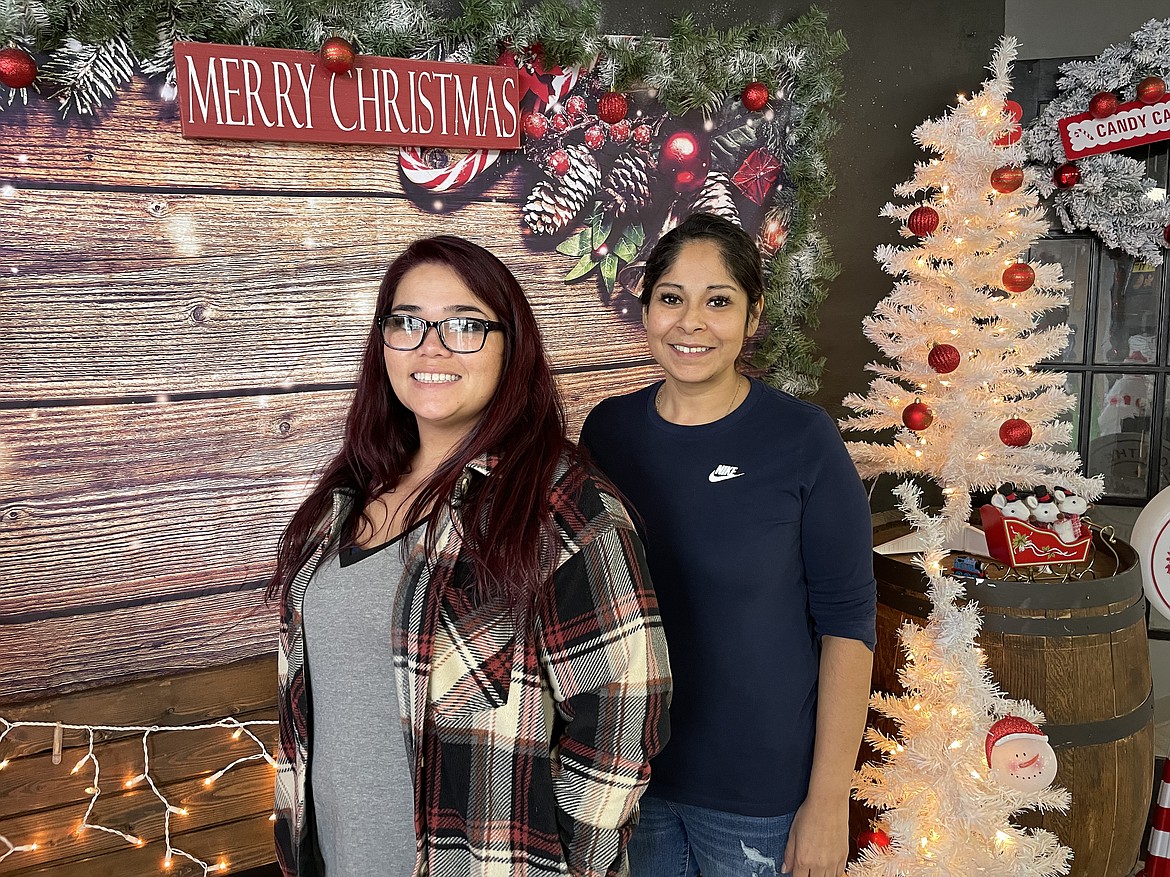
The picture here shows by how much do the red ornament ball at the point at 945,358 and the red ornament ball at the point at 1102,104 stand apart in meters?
1.20

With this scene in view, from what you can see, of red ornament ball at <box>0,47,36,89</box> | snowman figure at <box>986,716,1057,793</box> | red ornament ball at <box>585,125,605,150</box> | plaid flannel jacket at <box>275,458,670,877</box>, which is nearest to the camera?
plaid flannel jacket at <box>275,458,670,877</box>

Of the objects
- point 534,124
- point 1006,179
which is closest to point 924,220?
point 1006,179

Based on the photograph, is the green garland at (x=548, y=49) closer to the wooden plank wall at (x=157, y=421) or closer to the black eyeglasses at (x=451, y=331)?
the wooden plank wall at (x=157, y=421)

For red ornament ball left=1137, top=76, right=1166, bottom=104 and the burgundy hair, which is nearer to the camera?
the burgundy hair

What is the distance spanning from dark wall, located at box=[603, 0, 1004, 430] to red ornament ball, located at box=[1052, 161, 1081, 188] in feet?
1.49

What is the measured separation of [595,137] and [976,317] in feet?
4.28

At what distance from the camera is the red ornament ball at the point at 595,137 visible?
7.48ft

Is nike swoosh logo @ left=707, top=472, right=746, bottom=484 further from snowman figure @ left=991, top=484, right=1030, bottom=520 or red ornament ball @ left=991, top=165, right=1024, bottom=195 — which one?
red ornament ball @ left=991, top=165, right=1024, bottom=195

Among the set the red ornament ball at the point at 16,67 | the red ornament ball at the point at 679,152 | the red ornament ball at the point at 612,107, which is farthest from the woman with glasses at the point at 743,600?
the red ornament ball at the point at 16,67

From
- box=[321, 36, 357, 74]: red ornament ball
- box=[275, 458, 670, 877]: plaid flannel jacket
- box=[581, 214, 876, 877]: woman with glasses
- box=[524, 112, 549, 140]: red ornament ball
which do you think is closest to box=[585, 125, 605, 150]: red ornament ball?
box=[524, 112, 549, 140]: red ornament ball

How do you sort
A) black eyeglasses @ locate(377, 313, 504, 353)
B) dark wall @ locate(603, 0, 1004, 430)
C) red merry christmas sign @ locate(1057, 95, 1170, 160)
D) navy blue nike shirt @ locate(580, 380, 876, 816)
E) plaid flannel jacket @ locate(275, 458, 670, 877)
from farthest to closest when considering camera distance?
1. red merry christmas sign @ locate(1057, 95, 1170, 160)
2. dark wall @ locate(603, 0, 1004, 430)
3. navy blue nike shirt @ locate(580, 380, 876, 816)
4. black eyeglasses @ locate(377, 313, 504, 353)
5. plaid flannel jacket @ locate(275, 458, 670, 877)

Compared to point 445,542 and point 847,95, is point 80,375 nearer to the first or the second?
point 445,542

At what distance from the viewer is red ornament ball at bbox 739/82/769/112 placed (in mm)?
2432

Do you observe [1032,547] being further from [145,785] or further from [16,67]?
[16,67]
